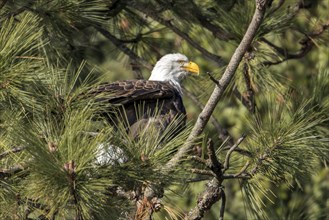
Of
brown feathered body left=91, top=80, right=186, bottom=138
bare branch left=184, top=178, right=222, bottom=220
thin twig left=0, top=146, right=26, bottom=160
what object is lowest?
brown feathered body left=91, top=80, right=186, bottom=138

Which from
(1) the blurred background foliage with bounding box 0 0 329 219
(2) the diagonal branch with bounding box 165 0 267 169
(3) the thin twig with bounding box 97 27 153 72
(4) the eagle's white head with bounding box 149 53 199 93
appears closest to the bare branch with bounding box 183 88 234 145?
(1) the blurred background foliage with bounding box 0 0 329 219

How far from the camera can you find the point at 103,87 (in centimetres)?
533

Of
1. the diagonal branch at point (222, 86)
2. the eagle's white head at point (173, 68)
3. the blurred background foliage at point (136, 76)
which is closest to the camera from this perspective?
the blurred background foliage at point (136, 76)

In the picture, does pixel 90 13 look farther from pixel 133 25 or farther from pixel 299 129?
pixel 299 129

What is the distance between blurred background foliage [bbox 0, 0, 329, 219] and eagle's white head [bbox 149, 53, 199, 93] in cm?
10

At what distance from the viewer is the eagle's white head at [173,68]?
6.84 m

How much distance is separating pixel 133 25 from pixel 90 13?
1.30 metres

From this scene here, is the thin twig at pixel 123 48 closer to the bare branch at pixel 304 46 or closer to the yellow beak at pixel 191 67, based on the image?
the yellow beak at pixel 191 67

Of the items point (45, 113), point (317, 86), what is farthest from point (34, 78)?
point (317, 86)

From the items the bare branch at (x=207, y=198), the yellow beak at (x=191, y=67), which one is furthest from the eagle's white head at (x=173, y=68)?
the bare branch at (x=207, y=198)

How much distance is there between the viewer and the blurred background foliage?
368cm

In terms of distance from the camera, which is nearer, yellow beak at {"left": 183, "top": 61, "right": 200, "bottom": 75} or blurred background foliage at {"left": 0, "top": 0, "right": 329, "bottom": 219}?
blurred background foliage at {"left": 0, "top": 0, "right": 329, "bottom": 219}

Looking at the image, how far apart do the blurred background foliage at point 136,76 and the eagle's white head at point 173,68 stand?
10 cm

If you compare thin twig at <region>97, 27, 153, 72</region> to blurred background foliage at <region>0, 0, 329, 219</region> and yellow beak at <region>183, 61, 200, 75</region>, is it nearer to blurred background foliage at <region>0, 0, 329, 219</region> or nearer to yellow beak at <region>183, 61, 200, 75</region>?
blurred background foliage at <region>0, 0, 329, 219</region>
